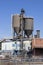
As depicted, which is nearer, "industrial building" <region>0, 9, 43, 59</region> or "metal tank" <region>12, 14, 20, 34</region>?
"industrial building" <region>0, 9, 43, 59</region>

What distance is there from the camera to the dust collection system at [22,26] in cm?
6347

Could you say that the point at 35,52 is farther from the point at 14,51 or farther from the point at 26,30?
the point at 26,30

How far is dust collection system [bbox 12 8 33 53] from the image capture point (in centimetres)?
6347

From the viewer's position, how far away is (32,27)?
215 ft

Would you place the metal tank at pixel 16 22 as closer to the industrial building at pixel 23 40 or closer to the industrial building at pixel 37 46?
the industrial building at pixel 23 40

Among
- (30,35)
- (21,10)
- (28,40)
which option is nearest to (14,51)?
(28,40)

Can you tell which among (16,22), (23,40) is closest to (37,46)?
(23,40)

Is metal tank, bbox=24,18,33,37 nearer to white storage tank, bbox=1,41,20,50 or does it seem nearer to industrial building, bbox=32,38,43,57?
white storage tank, bbox=1,41,20,50

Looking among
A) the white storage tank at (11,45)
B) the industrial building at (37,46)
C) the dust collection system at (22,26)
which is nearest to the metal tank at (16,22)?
the dust collection system at (22,26)

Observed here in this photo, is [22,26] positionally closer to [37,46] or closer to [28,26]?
[28,26]

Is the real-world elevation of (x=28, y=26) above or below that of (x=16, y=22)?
below

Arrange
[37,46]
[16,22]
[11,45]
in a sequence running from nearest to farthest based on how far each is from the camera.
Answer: [37,46] → [11,45] → [16,22]

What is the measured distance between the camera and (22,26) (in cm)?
6378

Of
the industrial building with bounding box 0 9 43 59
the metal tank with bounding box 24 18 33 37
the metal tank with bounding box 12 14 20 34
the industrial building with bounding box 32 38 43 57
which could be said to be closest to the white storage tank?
the industrial building with bounding box 0 9 43 59
